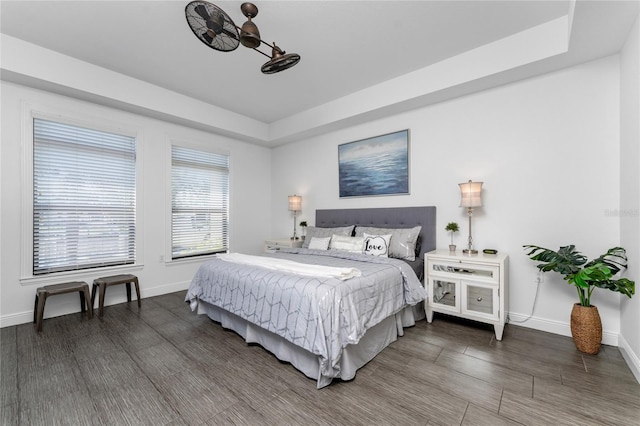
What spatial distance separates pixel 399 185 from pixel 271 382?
2.83 meters

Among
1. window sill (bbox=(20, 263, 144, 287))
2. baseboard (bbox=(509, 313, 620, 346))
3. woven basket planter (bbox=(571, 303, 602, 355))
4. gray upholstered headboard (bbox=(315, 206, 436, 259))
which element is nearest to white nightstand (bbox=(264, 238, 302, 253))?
gray upholstered headboard (bbox=(315, 206, 436, 259))

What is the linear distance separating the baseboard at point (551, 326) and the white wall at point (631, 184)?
0.10m

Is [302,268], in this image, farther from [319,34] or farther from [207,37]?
[319,34]

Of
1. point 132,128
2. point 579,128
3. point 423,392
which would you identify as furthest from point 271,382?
point 132,128

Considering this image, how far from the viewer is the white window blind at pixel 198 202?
4.29 m

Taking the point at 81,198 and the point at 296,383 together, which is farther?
the point at 81,198

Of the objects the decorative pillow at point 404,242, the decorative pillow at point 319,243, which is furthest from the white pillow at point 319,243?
the decorative pillow at point 404,242

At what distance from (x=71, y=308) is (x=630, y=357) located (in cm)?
553

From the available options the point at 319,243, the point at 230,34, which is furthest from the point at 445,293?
the point at 230,34

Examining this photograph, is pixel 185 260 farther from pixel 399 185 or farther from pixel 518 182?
pixel 518 182

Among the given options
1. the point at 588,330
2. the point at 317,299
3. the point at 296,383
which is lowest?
the point at 296,383

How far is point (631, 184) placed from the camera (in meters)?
2.09

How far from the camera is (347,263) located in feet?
9.46

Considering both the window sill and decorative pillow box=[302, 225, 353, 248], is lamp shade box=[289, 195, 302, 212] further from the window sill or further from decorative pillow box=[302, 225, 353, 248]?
the window sill
